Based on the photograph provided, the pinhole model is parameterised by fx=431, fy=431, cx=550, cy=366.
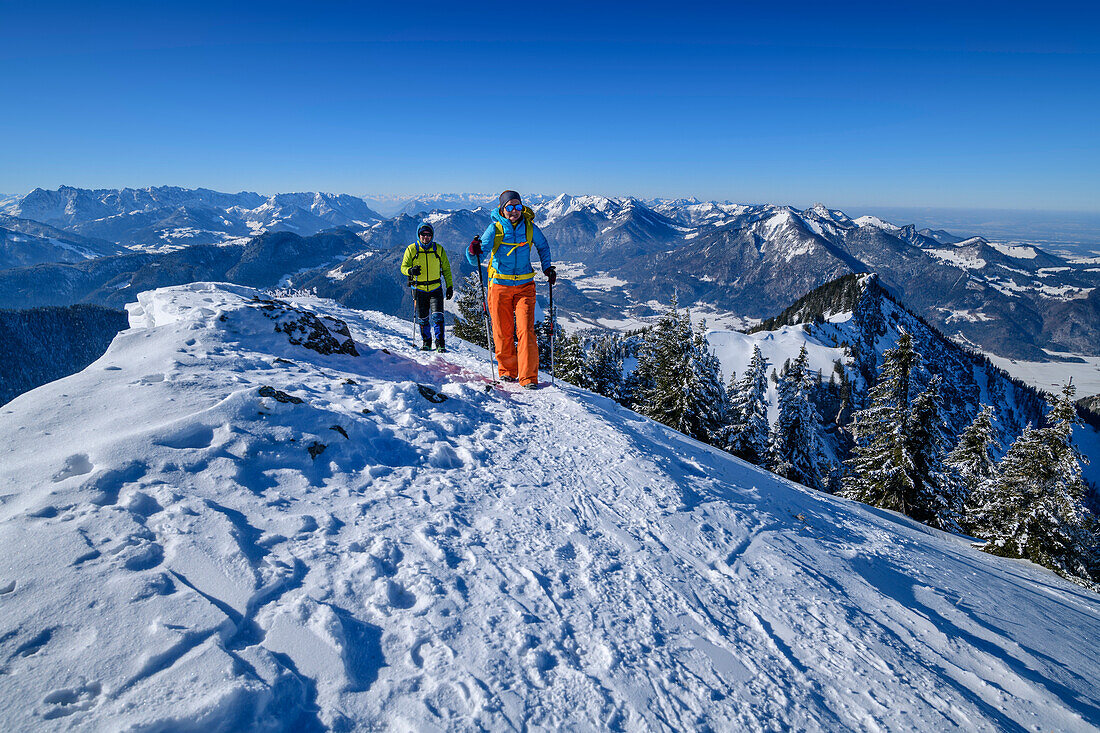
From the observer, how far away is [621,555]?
498 centimetres

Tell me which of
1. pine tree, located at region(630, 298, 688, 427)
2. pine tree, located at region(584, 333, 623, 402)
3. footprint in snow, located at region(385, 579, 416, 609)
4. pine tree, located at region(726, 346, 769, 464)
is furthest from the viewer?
pine tree, located at region(584, 333, 623, 402)

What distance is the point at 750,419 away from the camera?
29.0 metres

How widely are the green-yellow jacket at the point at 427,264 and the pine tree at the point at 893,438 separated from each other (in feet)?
72.0

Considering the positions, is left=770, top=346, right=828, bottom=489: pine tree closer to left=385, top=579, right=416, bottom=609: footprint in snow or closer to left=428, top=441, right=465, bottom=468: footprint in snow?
left=428, top=441, right=465, bottom=468: footprint in snow

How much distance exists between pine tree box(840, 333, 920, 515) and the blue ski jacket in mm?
21061

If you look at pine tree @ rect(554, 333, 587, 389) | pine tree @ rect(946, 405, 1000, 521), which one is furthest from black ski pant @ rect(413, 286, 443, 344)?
pine tree @ rect(946, 405, 1000, 521)

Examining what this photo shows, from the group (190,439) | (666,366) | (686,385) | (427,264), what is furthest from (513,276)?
(666,366)

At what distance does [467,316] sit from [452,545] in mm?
37460

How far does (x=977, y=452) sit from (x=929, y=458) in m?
1.92

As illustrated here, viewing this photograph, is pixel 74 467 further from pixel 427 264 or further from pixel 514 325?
pixel 427 264

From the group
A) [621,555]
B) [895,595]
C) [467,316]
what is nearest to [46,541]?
[621,555]

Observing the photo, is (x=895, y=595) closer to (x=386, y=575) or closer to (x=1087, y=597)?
Answer: (x=386, y=575)

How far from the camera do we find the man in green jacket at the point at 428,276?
1205 cm

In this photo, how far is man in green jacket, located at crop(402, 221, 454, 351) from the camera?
12047mm
